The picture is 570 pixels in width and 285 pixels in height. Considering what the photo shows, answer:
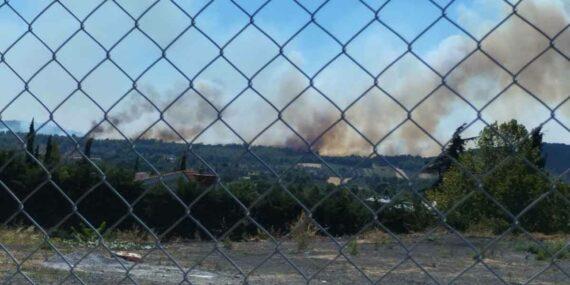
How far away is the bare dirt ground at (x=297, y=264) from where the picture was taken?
8698mm

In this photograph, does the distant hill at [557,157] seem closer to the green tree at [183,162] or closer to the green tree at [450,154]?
the green tree at [450,154]

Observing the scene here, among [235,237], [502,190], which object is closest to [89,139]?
[502,190]

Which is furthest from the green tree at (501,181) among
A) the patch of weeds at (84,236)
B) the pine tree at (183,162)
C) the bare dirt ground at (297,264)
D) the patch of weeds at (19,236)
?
the patch of weeds at (19,236)

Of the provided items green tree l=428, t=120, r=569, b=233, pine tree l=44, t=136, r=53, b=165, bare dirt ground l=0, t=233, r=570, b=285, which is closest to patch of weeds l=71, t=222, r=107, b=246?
bare dirt ground l=0, t=233, r=570, b=285

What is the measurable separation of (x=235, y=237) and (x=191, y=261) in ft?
8.45

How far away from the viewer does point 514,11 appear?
6.95ft

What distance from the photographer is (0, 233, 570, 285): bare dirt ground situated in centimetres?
870

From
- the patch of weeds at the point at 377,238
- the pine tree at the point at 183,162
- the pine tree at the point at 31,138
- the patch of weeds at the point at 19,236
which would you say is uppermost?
the pine tree at the point at 31,138

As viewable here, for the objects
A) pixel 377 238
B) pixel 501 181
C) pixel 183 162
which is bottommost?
pixel 377 238

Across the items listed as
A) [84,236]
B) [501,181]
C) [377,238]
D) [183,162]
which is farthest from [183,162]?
[377,238]

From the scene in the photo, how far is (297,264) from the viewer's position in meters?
10.8

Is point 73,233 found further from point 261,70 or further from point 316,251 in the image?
point 261,70

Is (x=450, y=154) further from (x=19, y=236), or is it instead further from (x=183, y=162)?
(x=19, y=236)

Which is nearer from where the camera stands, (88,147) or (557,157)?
(557,157)
